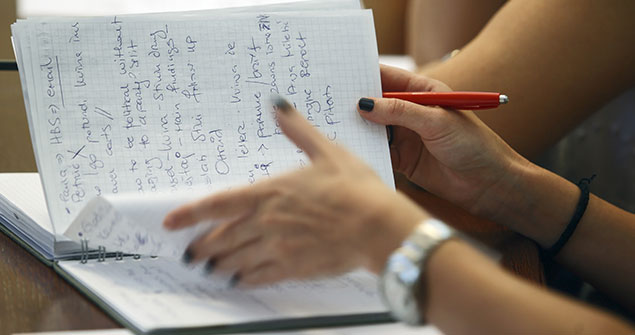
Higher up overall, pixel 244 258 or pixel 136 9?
pixel 244 258

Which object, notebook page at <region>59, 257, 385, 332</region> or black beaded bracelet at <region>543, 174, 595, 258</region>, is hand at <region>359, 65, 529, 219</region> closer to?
black beaded bracelet at <region>543, 174, 595, 258</region>

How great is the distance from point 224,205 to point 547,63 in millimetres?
580

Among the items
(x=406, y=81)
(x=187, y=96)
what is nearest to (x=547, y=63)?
(x=406, y=81)

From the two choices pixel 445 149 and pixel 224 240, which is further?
pixel 445 149

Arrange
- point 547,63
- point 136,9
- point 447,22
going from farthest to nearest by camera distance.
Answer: point 136,9, point 447,22, point 547,63

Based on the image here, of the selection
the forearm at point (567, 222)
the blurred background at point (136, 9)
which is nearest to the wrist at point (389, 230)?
the forearm at point (567, 222)

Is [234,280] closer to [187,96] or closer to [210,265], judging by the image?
[210,265]

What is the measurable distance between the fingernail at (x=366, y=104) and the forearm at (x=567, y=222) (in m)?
0.18

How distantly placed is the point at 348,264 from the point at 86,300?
0.20 m

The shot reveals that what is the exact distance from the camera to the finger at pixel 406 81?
2.50 ft

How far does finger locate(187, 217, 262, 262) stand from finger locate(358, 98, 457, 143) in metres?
0.25

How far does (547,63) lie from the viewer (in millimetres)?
894

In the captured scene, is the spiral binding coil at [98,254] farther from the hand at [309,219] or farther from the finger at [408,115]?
the finger at [408,115]

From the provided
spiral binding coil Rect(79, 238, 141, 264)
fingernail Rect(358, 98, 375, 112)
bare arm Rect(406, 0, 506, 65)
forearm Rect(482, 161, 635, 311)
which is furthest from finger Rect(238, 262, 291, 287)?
bare arm Rect(406, 0, 506, 65)
